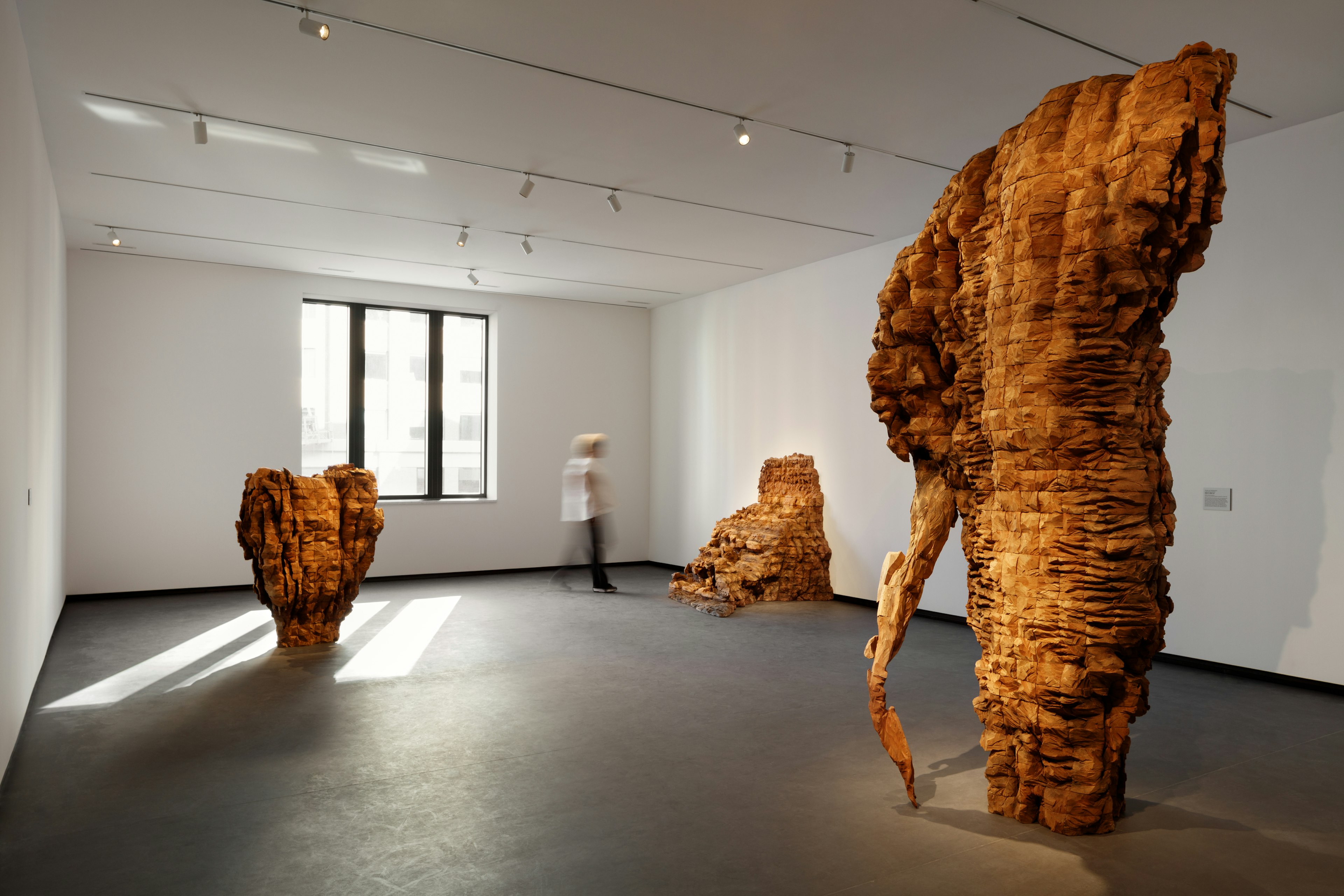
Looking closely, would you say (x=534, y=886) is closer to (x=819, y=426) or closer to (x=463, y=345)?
(x=819, y=426)

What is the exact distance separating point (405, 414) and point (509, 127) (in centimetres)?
536

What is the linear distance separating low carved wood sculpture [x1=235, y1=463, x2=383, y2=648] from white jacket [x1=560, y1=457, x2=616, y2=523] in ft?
10.5

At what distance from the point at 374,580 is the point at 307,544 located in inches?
137

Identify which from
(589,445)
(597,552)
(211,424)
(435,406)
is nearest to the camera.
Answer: (211,424)

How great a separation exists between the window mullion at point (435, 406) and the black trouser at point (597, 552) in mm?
2032

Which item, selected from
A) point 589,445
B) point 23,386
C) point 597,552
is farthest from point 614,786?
point 589,445

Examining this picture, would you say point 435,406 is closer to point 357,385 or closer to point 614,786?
point 357,385

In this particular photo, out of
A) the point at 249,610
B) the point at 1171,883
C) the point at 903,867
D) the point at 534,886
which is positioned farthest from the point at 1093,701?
the point at 249,610

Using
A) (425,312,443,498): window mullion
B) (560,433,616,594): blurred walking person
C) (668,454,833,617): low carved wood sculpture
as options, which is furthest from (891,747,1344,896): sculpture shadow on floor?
(425,312,443,498): window mullion

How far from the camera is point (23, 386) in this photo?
13.9 feet

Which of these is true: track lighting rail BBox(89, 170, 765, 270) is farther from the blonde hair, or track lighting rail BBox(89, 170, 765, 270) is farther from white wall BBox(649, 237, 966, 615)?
the blonde hair

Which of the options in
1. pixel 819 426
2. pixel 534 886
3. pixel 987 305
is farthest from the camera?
pixel 819 426

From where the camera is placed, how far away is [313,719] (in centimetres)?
409

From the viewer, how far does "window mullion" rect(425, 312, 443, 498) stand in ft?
31.8
